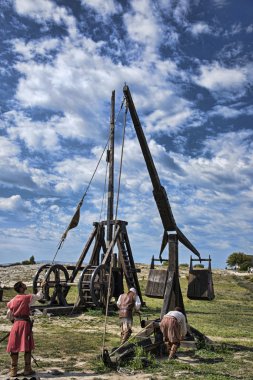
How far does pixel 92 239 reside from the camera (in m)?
19.4

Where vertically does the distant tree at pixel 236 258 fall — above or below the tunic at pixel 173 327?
above

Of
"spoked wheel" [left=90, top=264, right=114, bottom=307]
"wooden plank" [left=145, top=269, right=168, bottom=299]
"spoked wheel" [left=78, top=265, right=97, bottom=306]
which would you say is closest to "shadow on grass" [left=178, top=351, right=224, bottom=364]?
"wooden plank" [left=145, top=269, right=168, bottom=299]

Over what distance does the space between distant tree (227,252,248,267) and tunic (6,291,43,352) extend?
5453 centimetres

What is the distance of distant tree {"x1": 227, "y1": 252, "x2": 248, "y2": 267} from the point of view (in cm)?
5899

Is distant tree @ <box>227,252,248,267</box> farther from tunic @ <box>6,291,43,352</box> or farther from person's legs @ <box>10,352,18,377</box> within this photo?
person's legs @ <box>10,352,18,377</box>

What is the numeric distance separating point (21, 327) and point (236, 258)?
5592 centimetres

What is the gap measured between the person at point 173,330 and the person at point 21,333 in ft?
10.3

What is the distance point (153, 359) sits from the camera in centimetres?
893

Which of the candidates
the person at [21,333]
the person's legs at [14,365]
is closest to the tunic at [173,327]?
the person at [21,333]

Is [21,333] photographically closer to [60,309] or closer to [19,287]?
[19,287]

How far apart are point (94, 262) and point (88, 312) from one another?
2.83 meters

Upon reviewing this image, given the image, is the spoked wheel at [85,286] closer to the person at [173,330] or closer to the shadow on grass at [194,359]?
the shadow on grass at [194,359]

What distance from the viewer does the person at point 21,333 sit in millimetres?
7281

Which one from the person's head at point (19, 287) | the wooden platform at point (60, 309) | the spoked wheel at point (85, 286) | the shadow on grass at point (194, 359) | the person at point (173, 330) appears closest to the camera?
the person's head at point (19, 287)
